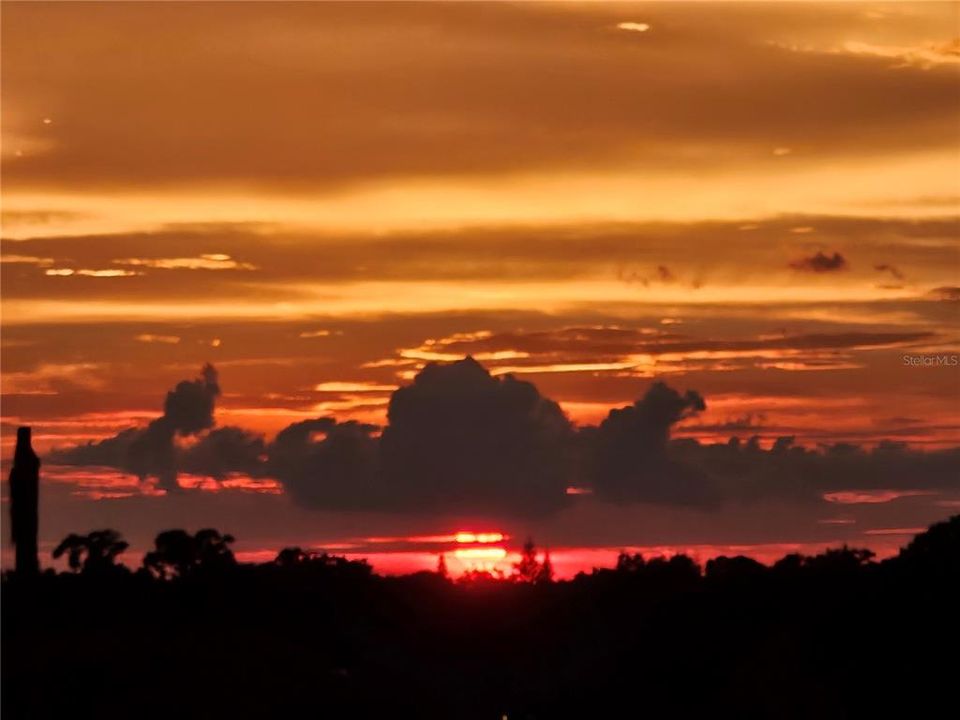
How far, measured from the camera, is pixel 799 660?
70.2 m

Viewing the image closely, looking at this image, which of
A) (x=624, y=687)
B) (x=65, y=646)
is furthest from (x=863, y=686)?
(x=65, y=646)

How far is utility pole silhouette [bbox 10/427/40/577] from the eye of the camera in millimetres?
80812

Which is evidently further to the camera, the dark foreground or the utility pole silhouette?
the utility pole silhouette

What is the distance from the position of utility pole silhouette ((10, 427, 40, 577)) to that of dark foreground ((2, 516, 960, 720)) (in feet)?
6.32

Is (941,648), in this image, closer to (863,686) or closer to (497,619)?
(863,686)

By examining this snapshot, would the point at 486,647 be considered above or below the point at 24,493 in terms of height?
below

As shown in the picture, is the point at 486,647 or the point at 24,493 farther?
the point at 486,647

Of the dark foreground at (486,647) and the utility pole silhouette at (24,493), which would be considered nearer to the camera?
the dark foreground at (486,647)

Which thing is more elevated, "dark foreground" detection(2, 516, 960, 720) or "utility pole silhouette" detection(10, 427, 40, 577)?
"utility pole silhouette" detection(10, 427, 40, 577)

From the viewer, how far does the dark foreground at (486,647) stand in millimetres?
63688

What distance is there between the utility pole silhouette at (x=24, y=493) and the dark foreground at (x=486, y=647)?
1927 mm

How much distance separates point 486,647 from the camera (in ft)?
316

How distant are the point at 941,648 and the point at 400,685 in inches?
760

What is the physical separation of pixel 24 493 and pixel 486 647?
82.0 ft
